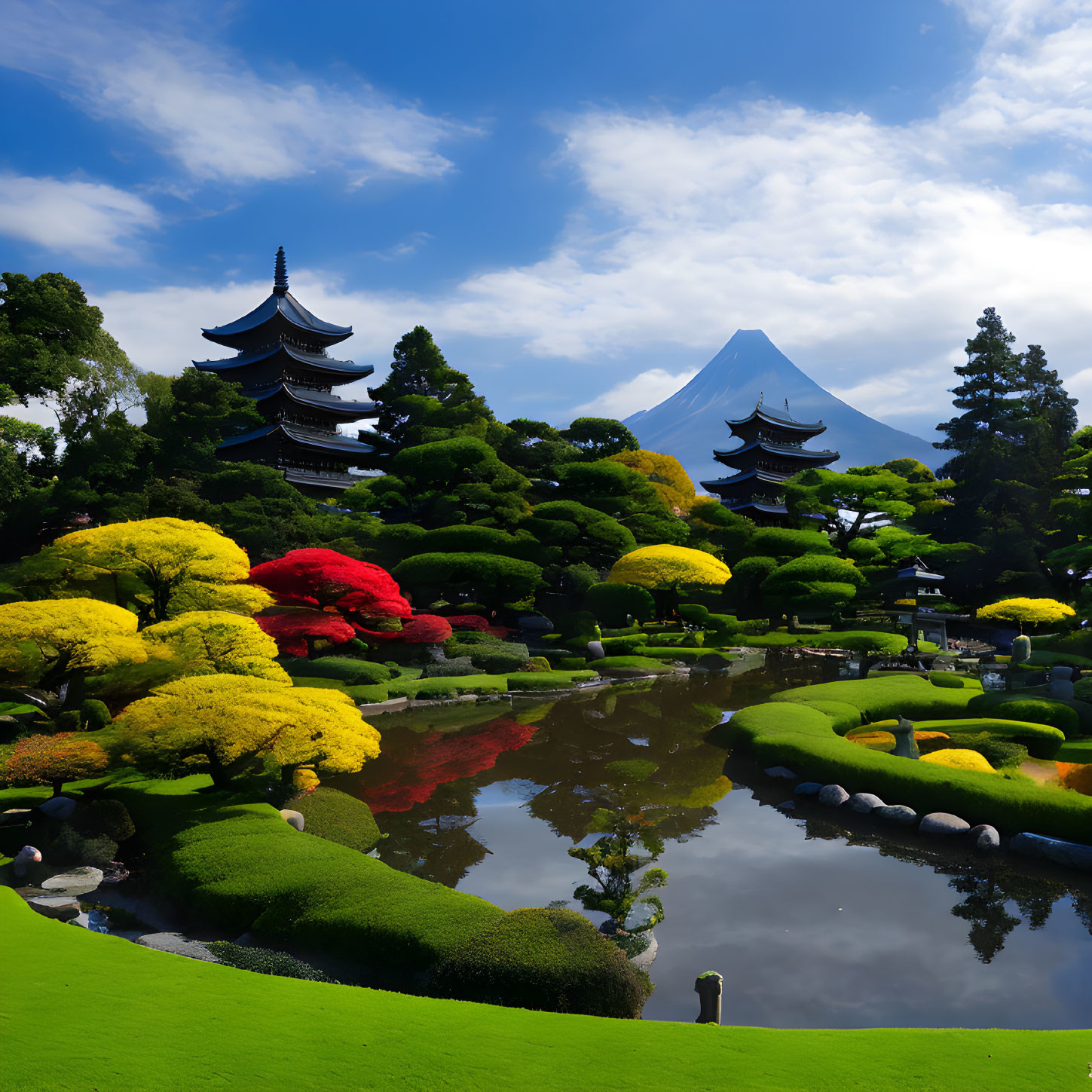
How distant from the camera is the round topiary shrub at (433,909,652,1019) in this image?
6156 mm

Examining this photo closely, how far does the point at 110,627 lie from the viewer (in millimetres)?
12312

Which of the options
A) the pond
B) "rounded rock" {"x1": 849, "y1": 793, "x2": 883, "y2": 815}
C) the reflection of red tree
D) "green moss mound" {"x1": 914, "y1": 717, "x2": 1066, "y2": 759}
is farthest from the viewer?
"green moss mound" {"x1": 914, "y1": 717, "x2": 1066, "y2": 759}

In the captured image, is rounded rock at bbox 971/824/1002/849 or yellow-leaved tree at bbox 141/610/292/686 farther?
yellow-leaved tree at bbox 141/610/292/686

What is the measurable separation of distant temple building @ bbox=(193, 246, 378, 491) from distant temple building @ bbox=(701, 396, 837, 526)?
1016 inches

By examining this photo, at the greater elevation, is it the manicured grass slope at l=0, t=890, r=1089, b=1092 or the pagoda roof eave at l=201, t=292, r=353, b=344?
the pagoda roof eave at l=201, t=292, r=353, b=344

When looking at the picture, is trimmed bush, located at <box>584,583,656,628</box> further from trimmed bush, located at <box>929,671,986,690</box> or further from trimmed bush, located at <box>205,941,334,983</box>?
trimmed bush, located at <box>205,941,334,983</box>

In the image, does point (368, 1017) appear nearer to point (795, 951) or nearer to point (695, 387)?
point (795, 951)

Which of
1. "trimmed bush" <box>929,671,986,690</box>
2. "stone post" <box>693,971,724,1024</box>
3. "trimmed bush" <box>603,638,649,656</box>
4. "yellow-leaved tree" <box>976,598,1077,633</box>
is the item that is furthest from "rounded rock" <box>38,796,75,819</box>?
"yellow-leaved tree" <box>976,598,1077,633</box>

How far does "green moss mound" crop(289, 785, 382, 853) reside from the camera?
Result: 1041cm

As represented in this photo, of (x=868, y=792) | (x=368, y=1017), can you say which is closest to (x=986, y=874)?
(x=868, y=792)

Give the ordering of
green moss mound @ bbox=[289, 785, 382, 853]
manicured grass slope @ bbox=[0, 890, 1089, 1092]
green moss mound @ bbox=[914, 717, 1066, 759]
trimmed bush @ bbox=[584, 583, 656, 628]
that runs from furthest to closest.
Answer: trimmed bush @ bbox=[584, 583, 656, 628]
green moss mound @ bbox=[914, 717, 1066, 759]
green moss mound @ bbox=[289, 785, 382, 853]
manicured grass slope @ bbox=[0, 890, 1089, 1092]

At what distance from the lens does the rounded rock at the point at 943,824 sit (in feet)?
35.5

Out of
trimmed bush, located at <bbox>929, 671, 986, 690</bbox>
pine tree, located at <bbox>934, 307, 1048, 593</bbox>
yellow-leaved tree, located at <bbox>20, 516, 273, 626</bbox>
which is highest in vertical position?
pine tree, located at <bbox>934, 307, 1048, 593</bbox>

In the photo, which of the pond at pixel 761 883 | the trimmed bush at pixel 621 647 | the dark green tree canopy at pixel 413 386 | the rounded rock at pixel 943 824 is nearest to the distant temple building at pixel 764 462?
the dark green tree canopy at pixel 413 386
